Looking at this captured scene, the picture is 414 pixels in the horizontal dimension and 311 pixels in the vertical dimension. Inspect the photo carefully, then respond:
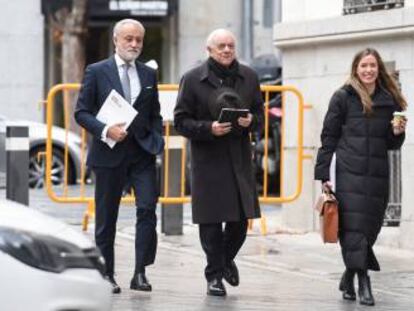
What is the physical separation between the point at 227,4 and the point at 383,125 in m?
20.2

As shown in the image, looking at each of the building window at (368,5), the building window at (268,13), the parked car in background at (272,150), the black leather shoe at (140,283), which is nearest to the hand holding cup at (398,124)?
the black leather shoe at (140,283)

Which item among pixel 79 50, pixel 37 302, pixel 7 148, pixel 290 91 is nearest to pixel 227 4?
pixel 79 50

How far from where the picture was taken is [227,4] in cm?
2964

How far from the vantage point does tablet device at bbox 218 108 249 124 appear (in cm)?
964

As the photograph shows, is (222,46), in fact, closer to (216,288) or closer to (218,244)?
(218,244)

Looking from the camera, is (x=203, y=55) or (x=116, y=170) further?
(x=203, y=55)

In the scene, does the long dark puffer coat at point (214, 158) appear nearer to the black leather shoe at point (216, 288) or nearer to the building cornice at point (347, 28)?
the black leather shoe at point (216, 288)

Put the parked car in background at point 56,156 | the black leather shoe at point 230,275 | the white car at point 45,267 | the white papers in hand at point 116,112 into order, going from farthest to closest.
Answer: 1. the parked car in background at point 56,156
2. the black leather shoe at point 230,275
3. the white papers in hand at point 116,112
4. the white car at point 45,267

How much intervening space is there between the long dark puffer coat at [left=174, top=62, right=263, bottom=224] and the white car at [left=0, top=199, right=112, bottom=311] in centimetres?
289

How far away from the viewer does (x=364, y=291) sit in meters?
9.70

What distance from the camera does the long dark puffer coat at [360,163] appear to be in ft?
31.7

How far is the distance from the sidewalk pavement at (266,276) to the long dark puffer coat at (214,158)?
0.61 m

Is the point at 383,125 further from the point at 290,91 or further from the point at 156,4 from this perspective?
the point at 156,4

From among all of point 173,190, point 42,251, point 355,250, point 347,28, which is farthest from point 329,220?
point 173,190
